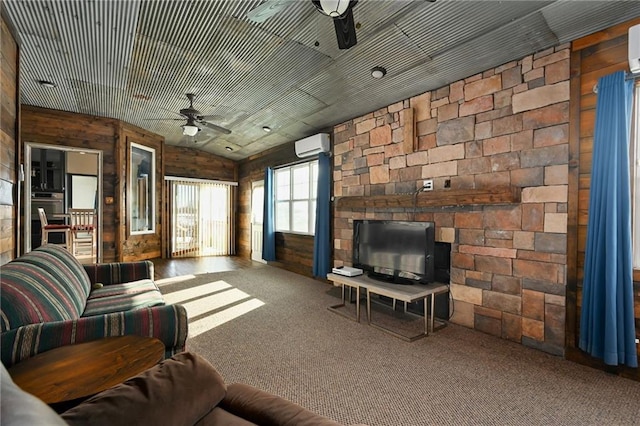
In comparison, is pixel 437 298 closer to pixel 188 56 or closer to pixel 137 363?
pixel 137 363

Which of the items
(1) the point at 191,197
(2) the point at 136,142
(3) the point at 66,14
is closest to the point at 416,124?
(3) the point at 66,14

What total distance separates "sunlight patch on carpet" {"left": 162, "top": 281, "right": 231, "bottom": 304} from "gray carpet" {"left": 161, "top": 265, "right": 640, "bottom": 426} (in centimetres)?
76

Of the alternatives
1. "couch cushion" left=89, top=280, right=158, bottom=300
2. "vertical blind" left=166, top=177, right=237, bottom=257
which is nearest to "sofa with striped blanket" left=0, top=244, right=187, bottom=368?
"couch cushion" left=89, top=280, right=158, bottom=300

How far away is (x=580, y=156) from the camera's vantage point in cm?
245

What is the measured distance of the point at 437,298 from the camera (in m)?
3.43

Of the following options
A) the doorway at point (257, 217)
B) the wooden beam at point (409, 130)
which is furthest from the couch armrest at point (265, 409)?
the doorway at point (257, 217)

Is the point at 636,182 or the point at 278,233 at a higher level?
the point at 636,182

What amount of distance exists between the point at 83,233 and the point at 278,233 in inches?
135

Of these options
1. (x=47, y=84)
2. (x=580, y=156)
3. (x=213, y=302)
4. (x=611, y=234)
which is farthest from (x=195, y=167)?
(x=611, y=234)

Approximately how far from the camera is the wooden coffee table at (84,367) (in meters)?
1.12

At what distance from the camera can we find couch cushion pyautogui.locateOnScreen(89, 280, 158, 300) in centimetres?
266

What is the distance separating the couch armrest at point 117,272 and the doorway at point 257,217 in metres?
4.03

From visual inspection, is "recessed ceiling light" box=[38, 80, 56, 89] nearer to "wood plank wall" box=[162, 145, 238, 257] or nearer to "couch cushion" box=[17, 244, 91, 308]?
"couch cushion" box=[17, 244, 91, 308]

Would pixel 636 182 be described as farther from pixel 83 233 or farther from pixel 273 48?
pixel 83 233
